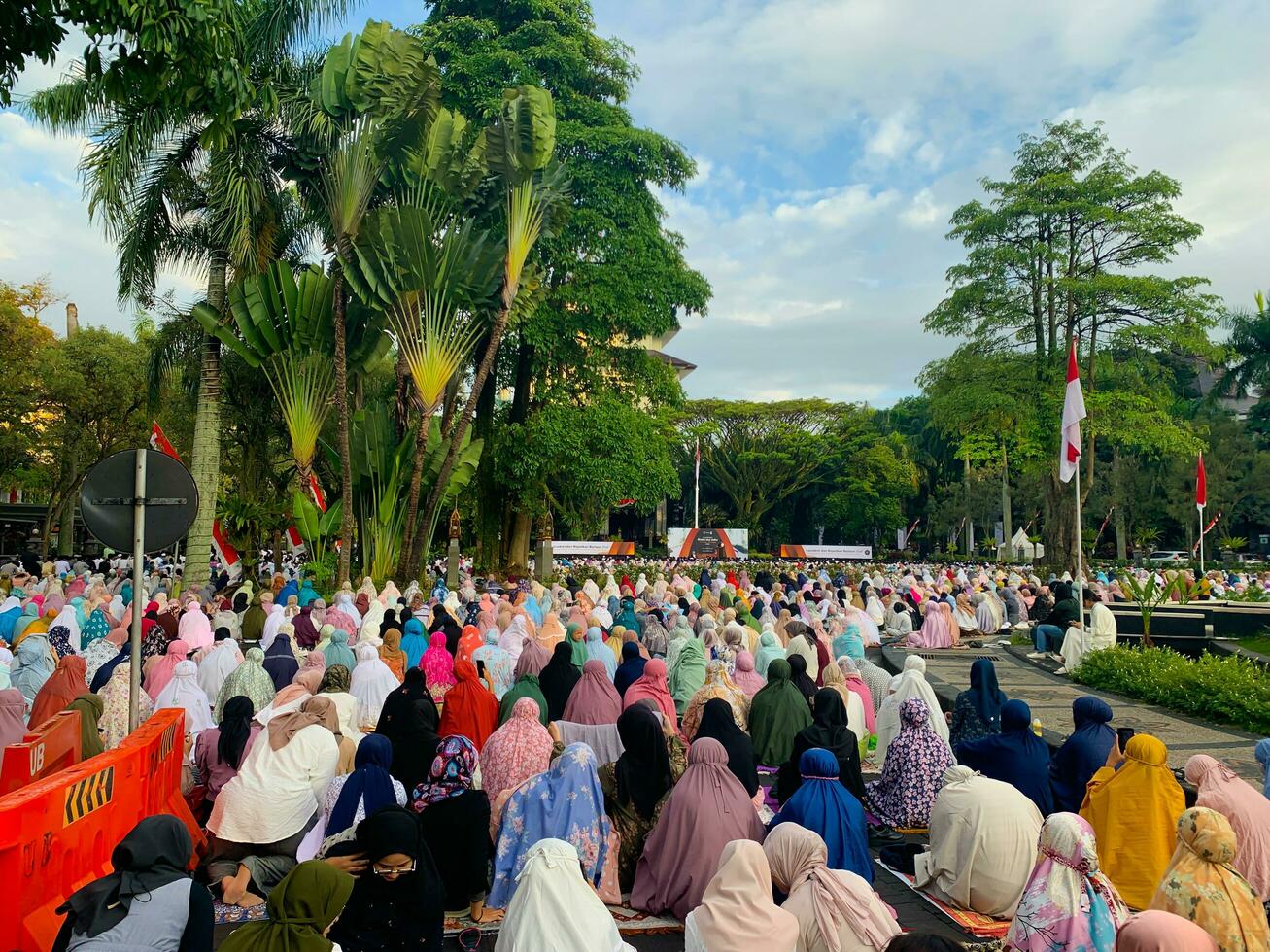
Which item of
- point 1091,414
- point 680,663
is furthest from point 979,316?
point 680,663

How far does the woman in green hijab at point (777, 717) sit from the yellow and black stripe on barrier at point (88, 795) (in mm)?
4576

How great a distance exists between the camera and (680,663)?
9.12 meters

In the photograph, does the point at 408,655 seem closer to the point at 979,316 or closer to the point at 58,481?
the point at 979,316

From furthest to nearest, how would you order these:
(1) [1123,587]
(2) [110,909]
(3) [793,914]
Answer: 1. (1) [1123,587]
2. (3) [793,914]
3. (2) [110,909]

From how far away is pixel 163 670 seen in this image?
800 centimetres

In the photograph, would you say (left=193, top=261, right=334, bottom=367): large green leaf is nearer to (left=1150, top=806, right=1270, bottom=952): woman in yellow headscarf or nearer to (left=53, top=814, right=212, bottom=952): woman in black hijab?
(left=53, top=814, right=212, bottom=952): woman in black hijab

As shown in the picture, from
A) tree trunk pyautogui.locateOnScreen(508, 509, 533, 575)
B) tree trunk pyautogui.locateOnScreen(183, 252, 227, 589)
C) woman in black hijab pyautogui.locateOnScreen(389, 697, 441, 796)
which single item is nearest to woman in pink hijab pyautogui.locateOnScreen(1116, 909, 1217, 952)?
woman in black hijab pyautogui.locateOnScreen(389, 697, 441, 796)

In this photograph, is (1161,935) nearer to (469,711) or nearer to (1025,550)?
(469,711)

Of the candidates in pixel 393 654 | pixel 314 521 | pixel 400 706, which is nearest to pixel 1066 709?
pixel 393 654

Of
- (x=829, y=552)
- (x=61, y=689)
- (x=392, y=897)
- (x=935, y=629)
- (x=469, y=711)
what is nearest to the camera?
(x=392, y=897)

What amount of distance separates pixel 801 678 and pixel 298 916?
5937 millimetres

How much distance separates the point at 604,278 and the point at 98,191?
1073 cm

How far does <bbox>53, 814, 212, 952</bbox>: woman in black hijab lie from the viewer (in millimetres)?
2826

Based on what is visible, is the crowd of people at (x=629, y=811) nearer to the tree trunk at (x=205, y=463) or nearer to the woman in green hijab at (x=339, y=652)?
the woman in green hijab at (x=339, y=652)
